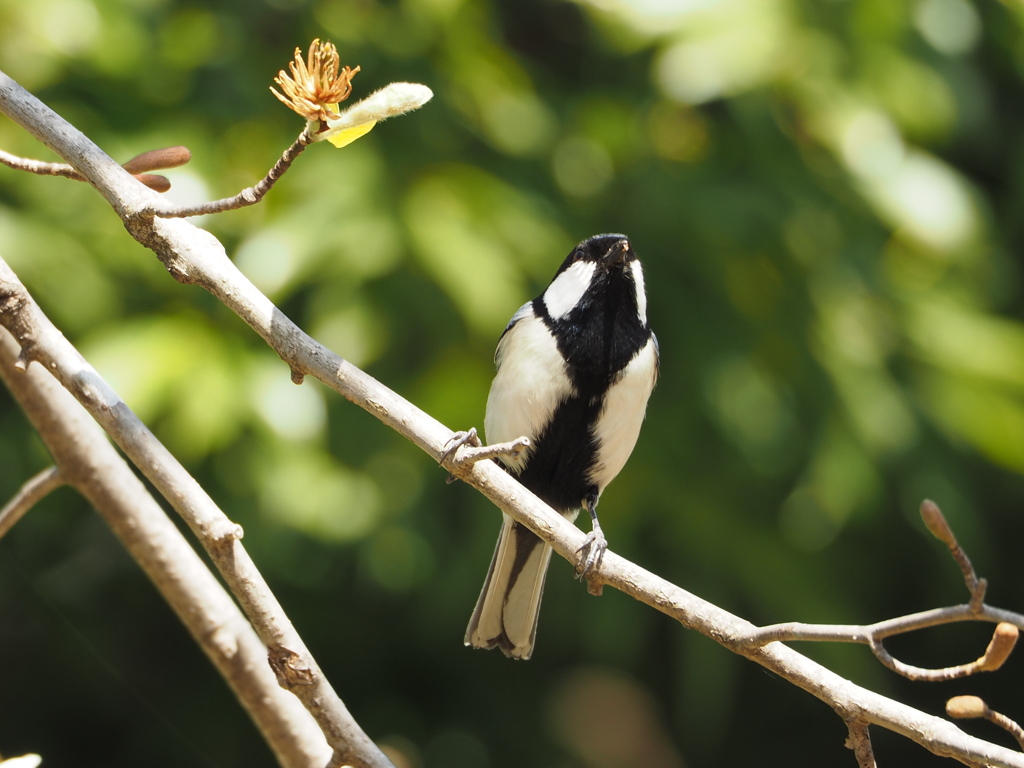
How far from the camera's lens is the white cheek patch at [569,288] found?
1645 millimetres

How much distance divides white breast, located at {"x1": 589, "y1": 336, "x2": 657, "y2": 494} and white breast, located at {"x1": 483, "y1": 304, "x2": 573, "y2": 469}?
8cm

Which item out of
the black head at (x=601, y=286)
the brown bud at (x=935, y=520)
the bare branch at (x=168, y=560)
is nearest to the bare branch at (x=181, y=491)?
the bare branch at (x=168, y=560)

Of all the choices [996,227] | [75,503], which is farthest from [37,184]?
[996,227]

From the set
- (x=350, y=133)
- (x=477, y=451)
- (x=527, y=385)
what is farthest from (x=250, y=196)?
(x=527, y=385)

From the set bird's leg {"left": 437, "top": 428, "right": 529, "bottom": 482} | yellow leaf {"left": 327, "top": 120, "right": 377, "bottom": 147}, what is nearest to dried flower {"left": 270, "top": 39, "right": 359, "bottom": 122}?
yellow leaf {"left": 327, "top": 120, "right": 377, "bottom": 147}

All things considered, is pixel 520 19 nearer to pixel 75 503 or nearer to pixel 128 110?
pixel 128 110

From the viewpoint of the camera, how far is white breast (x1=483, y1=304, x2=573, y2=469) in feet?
5.26

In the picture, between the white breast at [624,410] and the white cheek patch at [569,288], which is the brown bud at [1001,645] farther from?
the white cheek patch at [569,288]

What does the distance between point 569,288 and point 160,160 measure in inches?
31.8

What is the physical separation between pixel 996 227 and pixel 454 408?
1600 millimetres

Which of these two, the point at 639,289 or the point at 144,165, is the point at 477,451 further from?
the point at 639,289

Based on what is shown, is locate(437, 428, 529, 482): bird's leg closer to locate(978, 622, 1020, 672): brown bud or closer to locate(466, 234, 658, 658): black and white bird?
locate(978, 622, 1020, 672): brown bud

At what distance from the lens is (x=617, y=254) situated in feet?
5.19

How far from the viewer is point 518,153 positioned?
8.05ft
